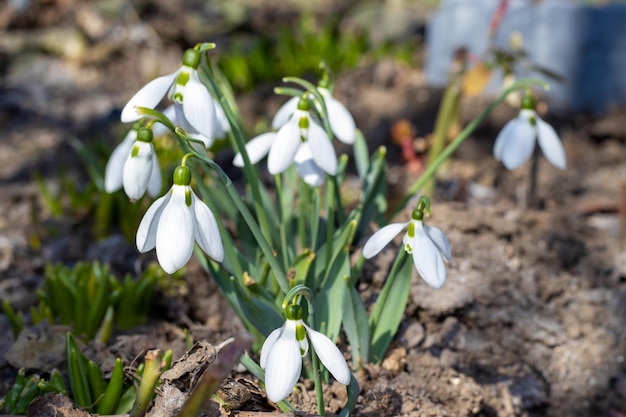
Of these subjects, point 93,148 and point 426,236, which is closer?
point 426,236

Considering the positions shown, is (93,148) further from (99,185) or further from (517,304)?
(517,304)

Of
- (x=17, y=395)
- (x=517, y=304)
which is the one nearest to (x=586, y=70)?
(x=517, y=304)

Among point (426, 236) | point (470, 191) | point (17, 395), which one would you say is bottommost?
point (470, 191)

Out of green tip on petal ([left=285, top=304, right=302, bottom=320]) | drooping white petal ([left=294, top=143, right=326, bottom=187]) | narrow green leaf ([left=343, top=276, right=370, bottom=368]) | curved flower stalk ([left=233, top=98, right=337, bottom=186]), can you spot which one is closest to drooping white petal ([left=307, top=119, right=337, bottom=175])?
curved flower stalk ([left=233, top=98, right=337, bottom=186])

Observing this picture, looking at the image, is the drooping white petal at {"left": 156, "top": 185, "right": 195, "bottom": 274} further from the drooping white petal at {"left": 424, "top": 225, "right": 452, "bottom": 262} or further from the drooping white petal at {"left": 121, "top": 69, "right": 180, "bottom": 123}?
the drooping white petal at {"left": 424, "top": 225, "right": 452, "bottom": 262}

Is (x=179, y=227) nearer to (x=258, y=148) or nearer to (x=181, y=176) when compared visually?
(x=181, y=176)

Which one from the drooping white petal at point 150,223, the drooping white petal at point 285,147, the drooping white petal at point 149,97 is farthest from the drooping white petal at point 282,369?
the drooping white petal at point 149,97
